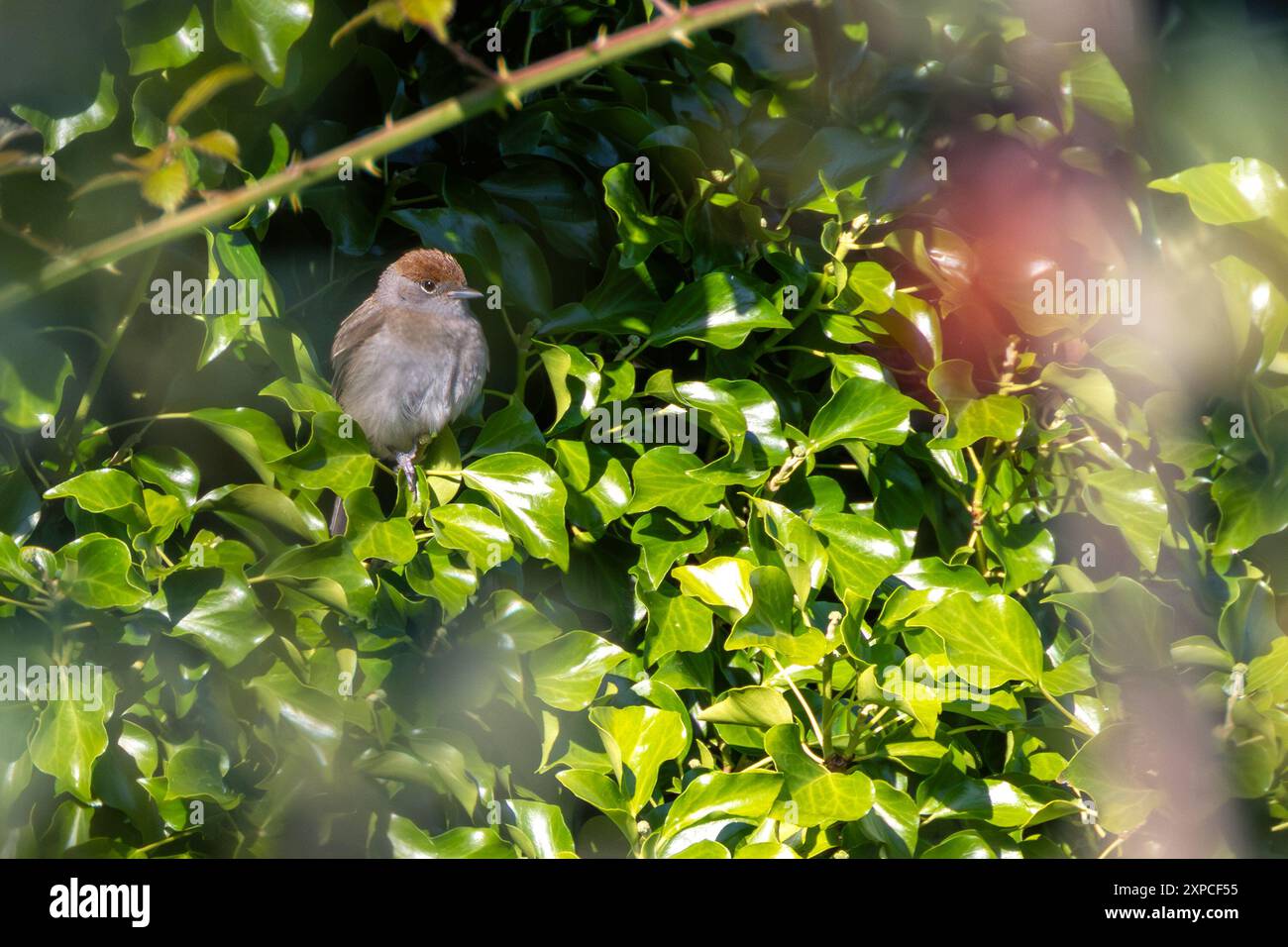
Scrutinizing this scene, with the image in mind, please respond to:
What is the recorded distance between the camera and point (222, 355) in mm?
1917

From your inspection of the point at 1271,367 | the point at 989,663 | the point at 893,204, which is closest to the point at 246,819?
the point at 989,663

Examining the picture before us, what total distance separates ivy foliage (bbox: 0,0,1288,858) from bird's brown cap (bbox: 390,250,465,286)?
15.7 inches

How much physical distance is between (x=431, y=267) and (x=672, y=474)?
1.17 metres

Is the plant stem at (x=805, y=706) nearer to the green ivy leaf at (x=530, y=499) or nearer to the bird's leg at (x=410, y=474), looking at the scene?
the green ivy leaf at (x=530, y=499)

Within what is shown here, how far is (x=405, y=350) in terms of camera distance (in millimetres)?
2736

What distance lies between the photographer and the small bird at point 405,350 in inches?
102

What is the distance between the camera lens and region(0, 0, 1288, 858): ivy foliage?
1.73 metres

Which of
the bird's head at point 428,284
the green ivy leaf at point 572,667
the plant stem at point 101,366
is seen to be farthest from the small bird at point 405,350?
the green ivy leaf at point 572,667

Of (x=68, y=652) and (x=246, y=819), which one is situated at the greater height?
(x=68, y=652)

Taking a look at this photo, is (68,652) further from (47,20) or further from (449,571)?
(47,20)

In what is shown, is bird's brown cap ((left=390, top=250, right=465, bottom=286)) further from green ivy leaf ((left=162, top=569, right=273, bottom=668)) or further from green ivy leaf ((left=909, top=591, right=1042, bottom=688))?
green ivy leaf ((left=909, top=591, right=1042, bottom=688))

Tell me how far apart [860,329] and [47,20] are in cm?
147

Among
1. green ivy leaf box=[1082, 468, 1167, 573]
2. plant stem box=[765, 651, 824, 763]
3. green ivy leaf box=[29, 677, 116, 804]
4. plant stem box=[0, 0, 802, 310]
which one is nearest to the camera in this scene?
plant stem box=[0, 0, 802, 310]

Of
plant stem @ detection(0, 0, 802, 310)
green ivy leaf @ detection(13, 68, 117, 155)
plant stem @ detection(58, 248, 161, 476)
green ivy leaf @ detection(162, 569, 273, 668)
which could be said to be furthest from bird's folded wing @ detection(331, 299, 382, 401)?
plant stem @ detection(0, 0, 802, 310)
